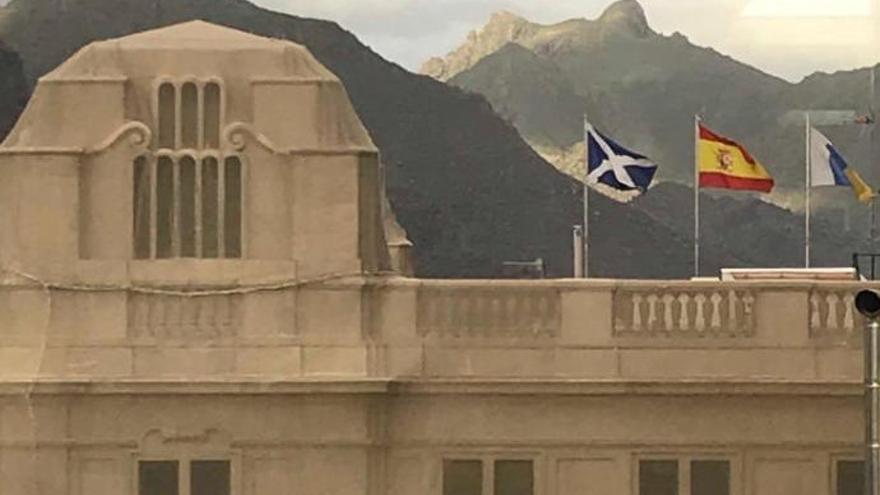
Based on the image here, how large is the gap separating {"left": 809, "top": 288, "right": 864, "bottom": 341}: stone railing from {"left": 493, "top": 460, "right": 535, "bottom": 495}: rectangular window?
5.27 meters

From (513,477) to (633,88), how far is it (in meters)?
91.1

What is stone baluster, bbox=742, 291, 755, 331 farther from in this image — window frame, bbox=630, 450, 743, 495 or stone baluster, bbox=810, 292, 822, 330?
window frame, bbox=630, 450, 743, 495

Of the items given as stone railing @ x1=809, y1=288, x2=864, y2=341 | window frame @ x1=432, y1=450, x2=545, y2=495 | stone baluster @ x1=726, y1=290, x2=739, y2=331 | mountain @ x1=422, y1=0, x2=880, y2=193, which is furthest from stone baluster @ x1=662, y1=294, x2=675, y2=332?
mountain @ x1=422, y1=0, x2=880, y2=193

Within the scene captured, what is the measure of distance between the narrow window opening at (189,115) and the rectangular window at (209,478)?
528 cm

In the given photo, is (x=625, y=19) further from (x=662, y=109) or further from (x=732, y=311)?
(x=732, y=311)

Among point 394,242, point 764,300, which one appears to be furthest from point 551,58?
point 764,300

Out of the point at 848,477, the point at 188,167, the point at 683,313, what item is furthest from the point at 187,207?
the point at 848,477

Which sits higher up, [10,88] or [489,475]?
[10,88]

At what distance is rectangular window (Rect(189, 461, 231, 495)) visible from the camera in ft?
166

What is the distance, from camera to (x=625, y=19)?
456 ft

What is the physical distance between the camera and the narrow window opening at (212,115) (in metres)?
50.7

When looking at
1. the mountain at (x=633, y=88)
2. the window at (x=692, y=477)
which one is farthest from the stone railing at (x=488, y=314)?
the mountain at (x=633, y=88)

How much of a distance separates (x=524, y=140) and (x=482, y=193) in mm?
4830

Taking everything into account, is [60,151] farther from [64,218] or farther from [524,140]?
[524,140]
